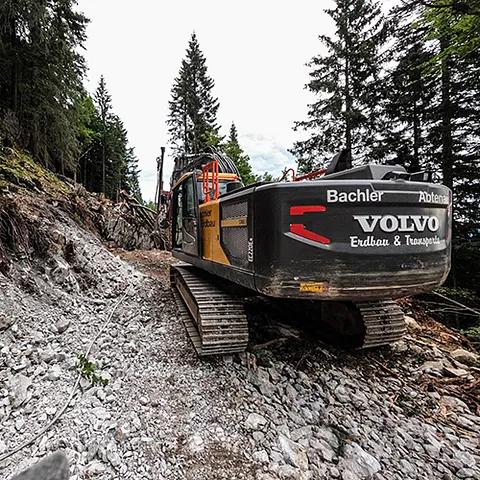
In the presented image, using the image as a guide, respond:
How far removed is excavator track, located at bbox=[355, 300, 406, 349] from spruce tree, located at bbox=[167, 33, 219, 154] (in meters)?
23.4

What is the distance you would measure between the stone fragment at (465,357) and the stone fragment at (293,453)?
9.57 feet

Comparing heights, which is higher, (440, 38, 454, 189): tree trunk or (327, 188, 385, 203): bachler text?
(440, 38, 454, 189): tree trunk

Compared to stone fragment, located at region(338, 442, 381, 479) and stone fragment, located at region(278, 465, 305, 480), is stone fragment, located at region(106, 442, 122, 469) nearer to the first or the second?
stone fragment, located at region(278, 465, 305, 480)

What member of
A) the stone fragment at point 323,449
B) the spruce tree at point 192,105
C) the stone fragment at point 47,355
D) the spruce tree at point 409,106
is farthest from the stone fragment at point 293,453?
the spruce tree at point 192,105

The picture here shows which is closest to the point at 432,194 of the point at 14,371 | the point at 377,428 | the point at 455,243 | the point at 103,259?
the point at 377,428

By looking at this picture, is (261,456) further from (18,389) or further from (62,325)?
(62,325)

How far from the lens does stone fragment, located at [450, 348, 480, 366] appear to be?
154 inches

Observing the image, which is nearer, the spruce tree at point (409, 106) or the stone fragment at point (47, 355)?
the stone fragment at point (47, 355)

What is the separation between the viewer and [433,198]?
103 inches

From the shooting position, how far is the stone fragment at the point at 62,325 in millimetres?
3534

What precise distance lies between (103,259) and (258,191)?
4.65m

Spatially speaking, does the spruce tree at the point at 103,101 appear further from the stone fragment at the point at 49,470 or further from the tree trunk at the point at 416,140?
the stone fragment at the point at 49,470

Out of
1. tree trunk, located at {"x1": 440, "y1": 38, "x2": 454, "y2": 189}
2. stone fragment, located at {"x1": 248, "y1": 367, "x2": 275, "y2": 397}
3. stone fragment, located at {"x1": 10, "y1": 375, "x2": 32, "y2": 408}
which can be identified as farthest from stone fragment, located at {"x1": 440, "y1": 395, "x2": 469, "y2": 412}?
tree trunk, located at {"x1": 440, "y1": 38, "x2": 454, "y2": 189}

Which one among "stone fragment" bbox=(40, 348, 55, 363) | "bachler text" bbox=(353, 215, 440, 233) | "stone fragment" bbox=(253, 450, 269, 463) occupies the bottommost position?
"stone fragment" bbox=(253, 450, 269, 463)
